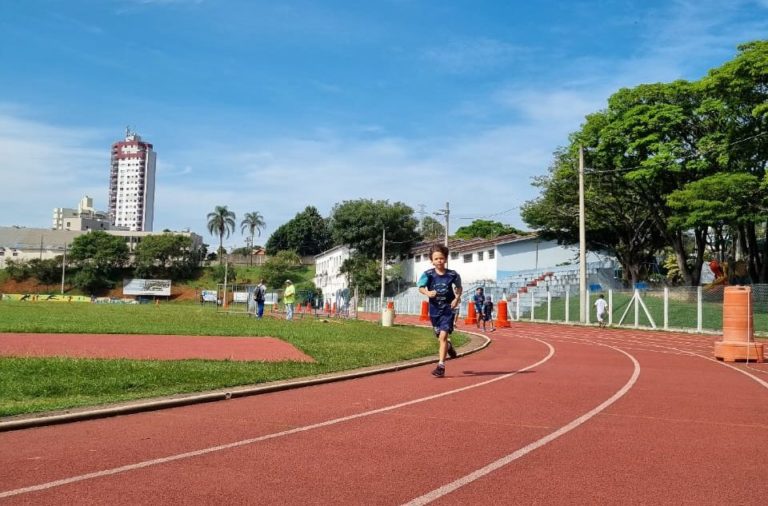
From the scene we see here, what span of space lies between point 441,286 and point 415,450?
4.94 m

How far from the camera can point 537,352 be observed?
54.1 feet

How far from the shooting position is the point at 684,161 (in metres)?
36.2

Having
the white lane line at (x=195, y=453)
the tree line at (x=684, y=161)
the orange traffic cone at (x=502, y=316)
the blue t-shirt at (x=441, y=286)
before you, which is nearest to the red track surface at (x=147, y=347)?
the blue t-shirt at (x=441, y=286)

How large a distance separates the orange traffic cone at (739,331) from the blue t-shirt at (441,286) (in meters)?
7.97

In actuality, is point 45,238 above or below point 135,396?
above

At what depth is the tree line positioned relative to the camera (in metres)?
32.0

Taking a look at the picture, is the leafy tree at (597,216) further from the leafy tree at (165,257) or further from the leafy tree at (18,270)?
the leafy tree at (18,270)

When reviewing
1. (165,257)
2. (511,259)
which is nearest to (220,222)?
(165,257)

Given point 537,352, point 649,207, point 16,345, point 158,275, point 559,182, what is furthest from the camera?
point 158,275

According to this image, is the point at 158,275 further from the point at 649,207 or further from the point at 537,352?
the point at 537,352

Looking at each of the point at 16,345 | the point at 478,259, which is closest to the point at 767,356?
the point at 16,345

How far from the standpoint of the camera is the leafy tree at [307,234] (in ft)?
407

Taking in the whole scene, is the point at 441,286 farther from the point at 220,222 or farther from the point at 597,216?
the point at 220,222

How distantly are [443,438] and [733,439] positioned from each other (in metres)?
2.72
